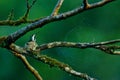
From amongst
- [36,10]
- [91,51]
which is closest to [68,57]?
[91,51]

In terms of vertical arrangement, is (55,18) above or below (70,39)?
above

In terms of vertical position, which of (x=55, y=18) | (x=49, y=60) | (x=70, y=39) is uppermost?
(x=55, y=18)

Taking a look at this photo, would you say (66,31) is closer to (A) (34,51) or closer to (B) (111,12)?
(B) (111,12)

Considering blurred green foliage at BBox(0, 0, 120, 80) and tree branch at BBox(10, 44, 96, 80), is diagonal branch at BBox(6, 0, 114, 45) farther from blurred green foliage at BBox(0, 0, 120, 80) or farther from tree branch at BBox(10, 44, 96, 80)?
blurred green foliage at BBox(0, 0, 120, 80)

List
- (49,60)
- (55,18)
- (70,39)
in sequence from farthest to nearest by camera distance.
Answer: (70,39)
(49,60)
(55,18)

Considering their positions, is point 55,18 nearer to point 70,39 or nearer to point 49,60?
point 49,60

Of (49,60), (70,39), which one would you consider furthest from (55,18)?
(70,39)

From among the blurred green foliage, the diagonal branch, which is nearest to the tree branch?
the diagonal branch

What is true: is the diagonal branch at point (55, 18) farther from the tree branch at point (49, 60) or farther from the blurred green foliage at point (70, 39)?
the blurred green foliage at point (70, 39)

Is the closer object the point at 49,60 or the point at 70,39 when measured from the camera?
the point at 49,60
